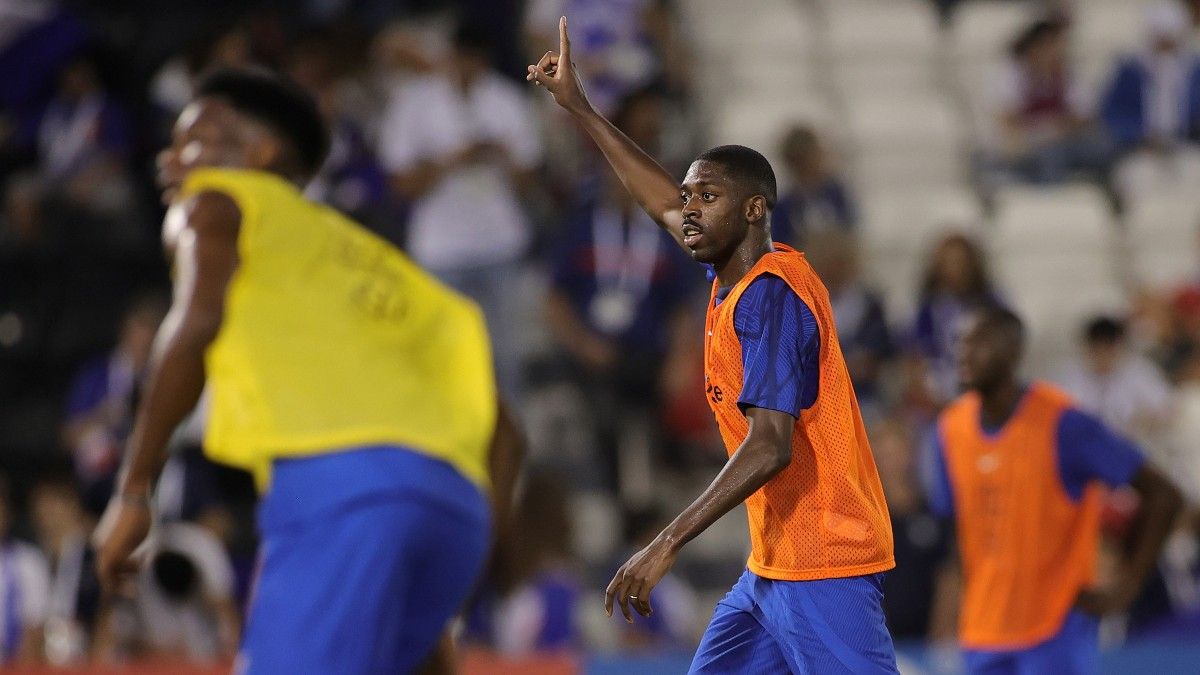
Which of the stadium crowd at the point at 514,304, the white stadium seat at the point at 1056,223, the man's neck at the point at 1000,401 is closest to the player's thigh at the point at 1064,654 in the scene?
the man's neck at the point at 1000,401

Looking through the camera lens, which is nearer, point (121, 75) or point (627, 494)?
point (627, 494)

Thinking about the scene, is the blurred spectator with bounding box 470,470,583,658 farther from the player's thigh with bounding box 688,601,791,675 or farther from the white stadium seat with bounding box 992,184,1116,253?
the player's thigh with bounding box 688,601,791,675

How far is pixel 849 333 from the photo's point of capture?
36.8ft

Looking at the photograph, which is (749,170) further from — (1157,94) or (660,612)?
(1157,94)

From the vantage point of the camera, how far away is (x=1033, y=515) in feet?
23.4

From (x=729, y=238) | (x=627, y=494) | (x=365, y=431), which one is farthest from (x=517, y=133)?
(x=365, y=431)

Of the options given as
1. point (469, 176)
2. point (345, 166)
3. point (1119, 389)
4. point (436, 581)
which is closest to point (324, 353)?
point (436, 581)

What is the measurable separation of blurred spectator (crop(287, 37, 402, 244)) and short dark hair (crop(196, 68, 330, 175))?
676 centimetres

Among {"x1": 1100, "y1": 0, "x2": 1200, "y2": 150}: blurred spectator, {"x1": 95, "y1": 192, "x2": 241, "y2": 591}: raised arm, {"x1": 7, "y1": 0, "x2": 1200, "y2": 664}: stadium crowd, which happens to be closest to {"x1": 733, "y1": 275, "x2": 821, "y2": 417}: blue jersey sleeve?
{"x1": 95, "y1": 192, "x2": 241, "y2": 591}: raised arm

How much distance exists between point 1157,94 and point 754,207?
9.70 metres

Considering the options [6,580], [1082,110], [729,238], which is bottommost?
[6,580]

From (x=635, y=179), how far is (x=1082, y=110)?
29.1 ft

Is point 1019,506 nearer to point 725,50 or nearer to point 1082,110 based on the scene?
point 1082,110

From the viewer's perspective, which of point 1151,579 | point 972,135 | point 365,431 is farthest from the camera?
point 972,135
